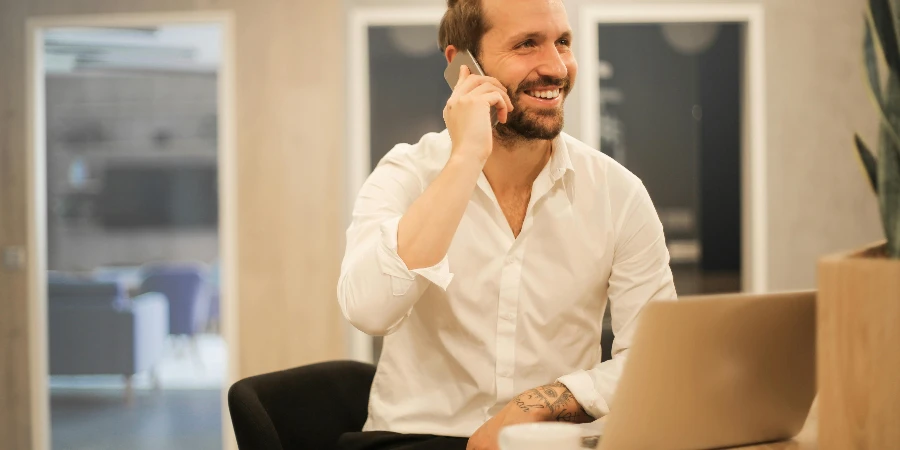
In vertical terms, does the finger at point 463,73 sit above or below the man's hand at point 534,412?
Result: above

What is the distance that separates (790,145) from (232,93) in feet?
10.1

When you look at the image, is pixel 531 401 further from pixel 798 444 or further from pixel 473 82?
pixel 473 82

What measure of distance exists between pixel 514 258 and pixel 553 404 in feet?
1.00

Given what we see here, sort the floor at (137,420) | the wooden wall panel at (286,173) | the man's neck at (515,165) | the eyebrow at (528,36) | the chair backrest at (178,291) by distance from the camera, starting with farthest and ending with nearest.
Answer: the chair backrest at (178,291), the floor at (137,420), the wooden wall panel at (286,173), the man's neck at (515,165), the eyebrow at (528,36)

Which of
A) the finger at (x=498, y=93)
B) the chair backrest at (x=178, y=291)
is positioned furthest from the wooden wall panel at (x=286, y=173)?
the chair backrest at (x=178, y=291)

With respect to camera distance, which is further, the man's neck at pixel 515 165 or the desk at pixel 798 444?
the man's neck at pixel 515 165

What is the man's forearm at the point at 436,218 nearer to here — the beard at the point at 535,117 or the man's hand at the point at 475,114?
the man's hand at the point at 475,114

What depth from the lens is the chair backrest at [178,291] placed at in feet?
26.2

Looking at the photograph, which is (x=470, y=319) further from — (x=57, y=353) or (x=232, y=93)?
(x=57, y=353)

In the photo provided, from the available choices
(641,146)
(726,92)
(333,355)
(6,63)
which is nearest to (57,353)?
(6,63)

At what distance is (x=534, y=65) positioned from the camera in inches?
59.9

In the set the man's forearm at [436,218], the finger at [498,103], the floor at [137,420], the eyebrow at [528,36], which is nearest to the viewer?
the man's forearm at [436,218]

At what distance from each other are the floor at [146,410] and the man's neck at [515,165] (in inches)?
150

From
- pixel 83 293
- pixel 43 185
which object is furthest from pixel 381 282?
pixel 83 293
